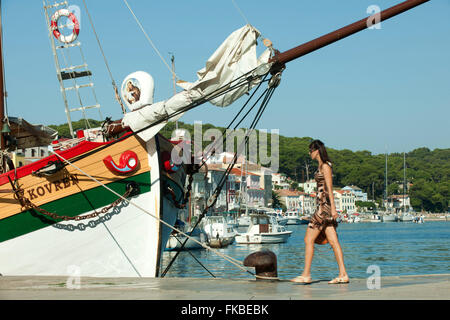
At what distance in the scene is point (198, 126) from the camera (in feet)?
47.3

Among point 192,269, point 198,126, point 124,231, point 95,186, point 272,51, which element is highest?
point 272,51

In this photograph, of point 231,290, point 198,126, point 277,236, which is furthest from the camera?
point 277,236

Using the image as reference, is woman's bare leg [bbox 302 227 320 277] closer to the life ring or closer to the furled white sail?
the furled white sail

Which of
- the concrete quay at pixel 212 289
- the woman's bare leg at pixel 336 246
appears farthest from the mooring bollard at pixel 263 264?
the woman's bare leg at pixel 336 246

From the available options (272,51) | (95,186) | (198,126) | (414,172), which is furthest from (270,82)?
(414,172)

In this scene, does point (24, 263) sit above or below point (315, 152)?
below

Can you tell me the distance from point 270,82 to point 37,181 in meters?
4.85

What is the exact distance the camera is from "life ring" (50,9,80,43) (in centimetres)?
2839

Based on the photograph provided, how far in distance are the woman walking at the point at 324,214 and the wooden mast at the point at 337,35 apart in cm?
399

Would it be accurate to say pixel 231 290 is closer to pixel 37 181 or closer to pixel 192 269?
pixel 37 181

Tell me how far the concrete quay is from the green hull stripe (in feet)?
13.0
